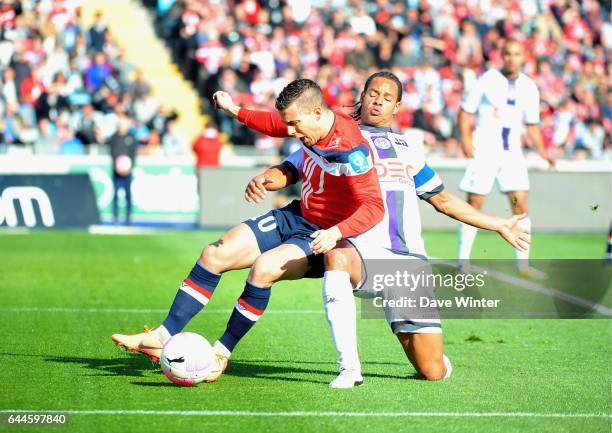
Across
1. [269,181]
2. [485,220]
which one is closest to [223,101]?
[269,181]

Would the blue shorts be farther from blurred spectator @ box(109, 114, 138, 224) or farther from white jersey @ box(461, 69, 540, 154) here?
blurred spectator @ box(109, 114, 138, 224)

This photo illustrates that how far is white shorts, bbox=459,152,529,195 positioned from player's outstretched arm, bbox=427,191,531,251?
5.04m

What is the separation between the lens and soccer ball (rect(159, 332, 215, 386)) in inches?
254

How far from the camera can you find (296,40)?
24.0 meters

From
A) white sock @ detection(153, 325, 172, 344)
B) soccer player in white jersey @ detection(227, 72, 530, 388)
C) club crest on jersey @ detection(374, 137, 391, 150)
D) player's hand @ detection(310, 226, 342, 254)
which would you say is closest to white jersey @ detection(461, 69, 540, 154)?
soccer player in white jersey @ detection(227, 72, 530, 388)

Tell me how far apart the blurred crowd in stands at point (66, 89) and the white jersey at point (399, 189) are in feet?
43.2

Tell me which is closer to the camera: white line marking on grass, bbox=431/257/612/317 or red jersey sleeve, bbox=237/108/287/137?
red jersey sleeve, bbox=237/108/287/137

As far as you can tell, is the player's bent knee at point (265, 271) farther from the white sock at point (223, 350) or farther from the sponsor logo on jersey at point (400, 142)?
the sponsor logo on jersey at point (400, 142)

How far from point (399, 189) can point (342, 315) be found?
3.26 feet

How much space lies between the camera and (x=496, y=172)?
39.8 ft

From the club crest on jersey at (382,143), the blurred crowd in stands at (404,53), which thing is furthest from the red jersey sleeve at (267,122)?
the blurred crowd in stands at (404,53)

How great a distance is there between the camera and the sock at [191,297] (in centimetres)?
691

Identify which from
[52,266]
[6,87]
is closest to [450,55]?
[6,87]

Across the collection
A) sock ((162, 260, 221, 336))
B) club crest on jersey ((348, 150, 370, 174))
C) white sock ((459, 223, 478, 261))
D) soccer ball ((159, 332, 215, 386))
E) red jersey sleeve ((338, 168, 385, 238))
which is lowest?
white sock ((459, 223, 478, 261))
